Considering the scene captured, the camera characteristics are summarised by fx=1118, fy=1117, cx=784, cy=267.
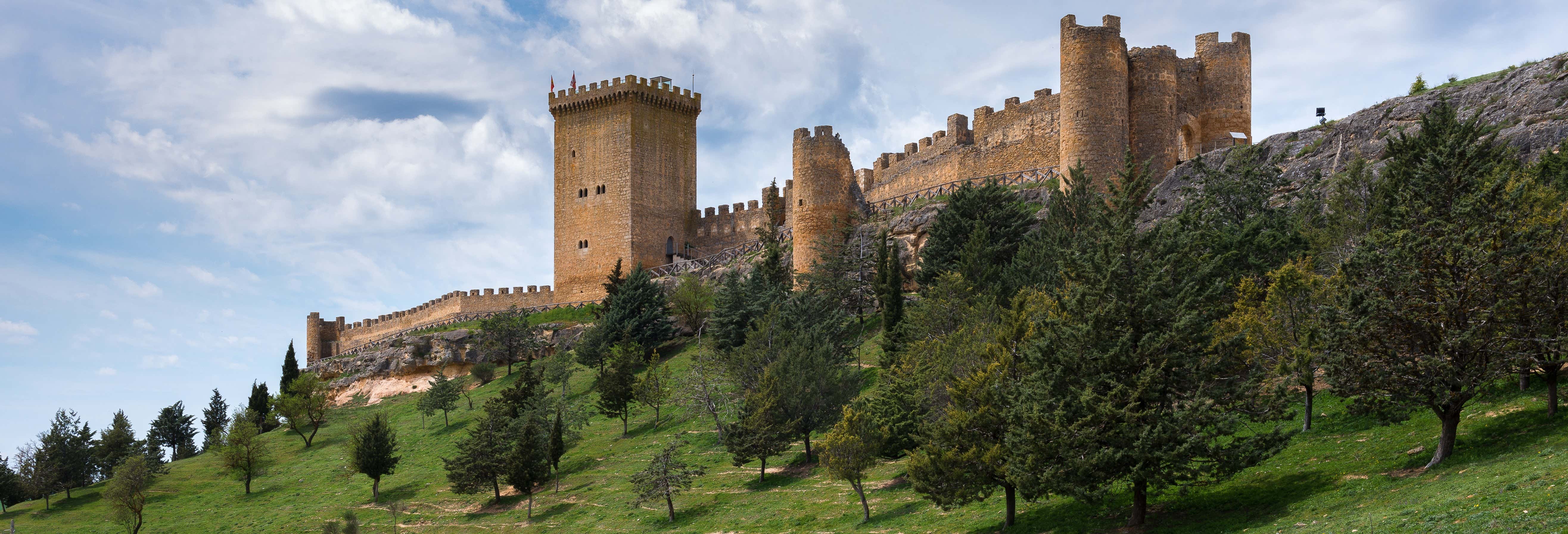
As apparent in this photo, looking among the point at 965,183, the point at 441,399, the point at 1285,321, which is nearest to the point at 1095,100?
the point at 965,183

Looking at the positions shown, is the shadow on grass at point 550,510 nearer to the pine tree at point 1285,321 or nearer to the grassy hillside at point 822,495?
the grassy hillside at point 822,495

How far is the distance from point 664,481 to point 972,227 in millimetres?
19988

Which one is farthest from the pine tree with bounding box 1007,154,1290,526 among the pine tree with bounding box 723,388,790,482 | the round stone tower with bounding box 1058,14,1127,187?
the round stone tower with bounding box 1058,14,1127,187

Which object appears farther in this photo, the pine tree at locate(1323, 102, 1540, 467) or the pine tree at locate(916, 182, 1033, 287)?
the pine tree at locate(916, 182, 1033, 287)

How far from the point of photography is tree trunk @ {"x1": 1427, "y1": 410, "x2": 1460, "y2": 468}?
2211cm

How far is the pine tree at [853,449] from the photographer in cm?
3023

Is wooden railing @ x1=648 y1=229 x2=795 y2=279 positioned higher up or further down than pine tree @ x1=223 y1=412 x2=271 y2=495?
higher up

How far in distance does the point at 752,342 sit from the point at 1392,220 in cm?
2455

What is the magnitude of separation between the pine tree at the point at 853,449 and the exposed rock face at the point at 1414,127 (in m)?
20.3

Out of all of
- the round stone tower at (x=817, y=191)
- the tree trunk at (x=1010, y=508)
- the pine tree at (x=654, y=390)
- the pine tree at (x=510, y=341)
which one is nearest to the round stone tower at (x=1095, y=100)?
the round stone tower at (x=817, y=191)

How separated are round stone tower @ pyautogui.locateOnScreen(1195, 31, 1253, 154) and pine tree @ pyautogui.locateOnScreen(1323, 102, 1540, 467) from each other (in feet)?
97.5

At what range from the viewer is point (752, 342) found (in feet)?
145

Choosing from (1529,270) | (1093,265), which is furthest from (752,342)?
(1529,270)

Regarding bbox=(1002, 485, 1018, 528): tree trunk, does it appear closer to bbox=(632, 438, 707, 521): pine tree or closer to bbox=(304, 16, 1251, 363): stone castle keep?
bbox=(632, 438, 707, 521): pine tree
